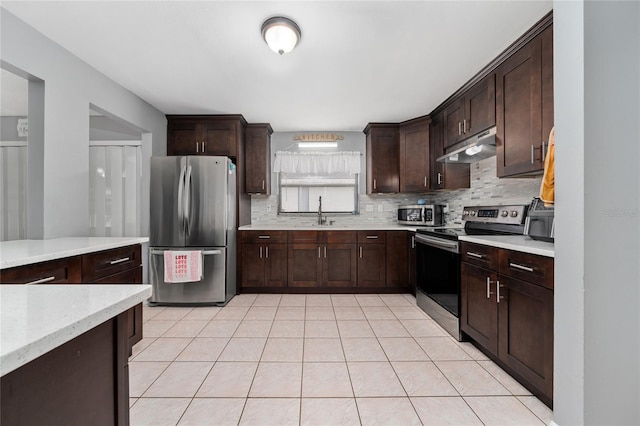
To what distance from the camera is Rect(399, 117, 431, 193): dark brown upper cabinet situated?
12.1 feet

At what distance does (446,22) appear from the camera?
185 centimetres

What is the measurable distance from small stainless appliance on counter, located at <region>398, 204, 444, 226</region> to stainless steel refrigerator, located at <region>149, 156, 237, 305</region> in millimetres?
2522

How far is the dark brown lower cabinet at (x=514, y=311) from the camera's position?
58.5 inches

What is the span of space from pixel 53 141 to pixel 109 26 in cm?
96

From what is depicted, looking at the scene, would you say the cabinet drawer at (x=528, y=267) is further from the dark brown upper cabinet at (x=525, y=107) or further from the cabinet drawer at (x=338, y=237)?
the cabinet drawer at (x=338, y=237)

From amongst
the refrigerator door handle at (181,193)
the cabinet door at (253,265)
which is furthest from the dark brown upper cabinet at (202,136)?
the cabinet door at (253,265)

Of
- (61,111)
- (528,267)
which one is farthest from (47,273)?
(528,267)

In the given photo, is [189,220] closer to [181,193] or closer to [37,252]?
[181,193]

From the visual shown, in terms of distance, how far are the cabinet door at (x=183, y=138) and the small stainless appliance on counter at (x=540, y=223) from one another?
12.0 feet

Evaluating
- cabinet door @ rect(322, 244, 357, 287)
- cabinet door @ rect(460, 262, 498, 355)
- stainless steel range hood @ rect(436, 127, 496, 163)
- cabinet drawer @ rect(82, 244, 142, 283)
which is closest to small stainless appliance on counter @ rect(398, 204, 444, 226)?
stainless steel range hood @ rect(436, 127, 496, 163)

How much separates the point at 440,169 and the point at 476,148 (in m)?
0.93

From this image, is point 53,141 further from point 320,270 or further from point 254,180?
point 320,270

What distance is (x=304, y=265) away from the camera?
3.65 m

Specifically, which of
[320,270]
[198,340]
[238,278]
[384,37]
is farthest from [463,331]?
[238,278]
